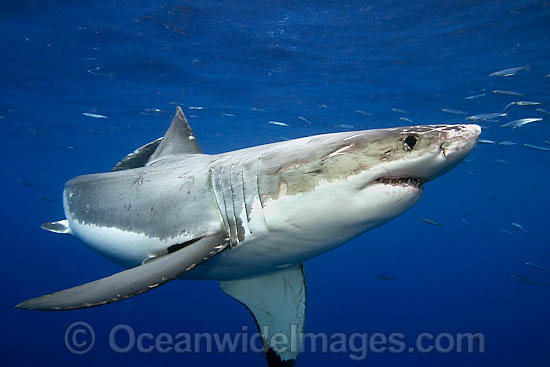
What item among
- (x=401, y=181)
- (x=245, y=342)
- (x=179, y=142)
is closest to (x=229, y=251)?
(x=401, y=181)

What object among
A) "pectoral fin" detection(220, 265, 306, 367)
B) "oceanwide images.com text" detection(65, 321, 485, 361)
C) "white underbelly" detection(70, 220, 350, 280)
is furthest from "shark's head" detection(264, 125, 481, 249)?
"oceanwide images.com text" detection(65, 321, 485, 361)

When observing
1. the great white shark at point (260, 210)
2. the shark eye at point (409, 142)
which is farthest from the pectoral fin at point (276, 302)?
the shark eye at point (409, 142)

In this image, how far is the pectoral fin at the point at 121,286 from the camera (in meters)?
1.89

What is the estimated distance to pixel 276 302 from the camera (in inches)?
141

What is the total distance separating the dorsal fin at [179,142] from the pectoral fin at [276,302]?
5.51 ft

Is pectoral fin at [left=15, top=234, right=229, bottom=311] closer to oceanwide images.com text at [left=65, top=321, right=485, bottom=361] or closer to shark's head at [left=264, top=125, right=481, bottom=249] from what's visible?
shark's head at [left=264, top=125, right=481, bottom=249]

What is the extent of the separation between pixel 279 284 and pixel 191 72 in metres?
14.2

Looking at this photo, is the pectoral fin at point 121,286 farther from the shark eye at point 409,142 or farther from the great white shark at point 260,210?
the shark eye at point 409,142

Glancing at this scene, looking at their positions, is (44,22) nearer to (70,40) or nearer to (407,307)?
(70,40)

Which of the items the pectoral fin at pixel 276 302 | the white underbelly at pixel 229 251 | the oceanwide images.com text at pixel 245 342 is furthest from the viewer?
the oceanwide images.com text at pixel 245 342

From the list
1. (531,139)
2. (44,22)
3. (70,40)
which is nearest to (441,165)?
(44,22)

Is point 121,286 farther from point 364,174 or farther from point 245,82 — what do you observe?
point 245,82

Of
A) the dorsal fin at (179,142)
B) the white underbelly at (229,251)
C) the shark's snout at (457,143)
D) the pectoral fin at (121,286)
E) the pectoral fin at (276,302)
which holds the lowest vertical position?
the pectoral fin at (276,302)

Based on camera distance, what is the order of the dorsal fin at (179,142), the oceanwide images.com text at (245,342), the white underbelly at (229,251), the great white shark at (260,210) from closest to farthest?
the great white shark at (260,210)
the white underbelly at (229,251)
the dorsal fin at (179,142)
the oceanwide images.com text at (245,342)
